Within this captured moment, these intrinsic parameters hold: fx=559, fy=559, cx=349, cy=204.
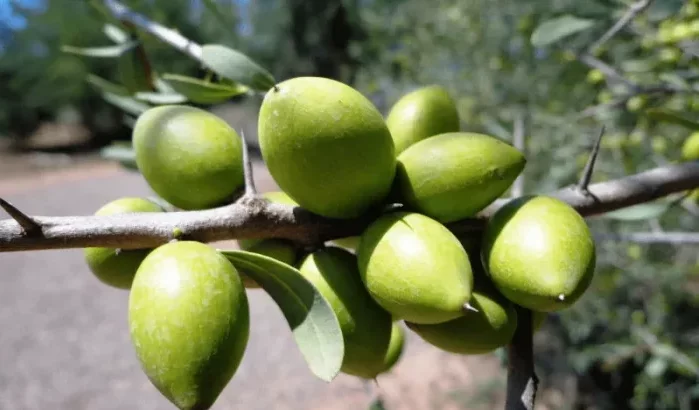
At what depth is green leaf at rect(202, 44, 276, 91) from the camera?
4.42ft

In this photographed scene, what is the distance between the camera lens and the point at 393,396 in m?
7.18

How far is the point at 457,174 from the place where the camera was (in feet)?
3.63

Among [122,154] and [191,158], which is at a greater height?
[191,158]

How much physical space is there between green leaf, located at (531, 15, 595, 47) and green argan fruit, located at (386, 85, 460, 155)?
0.83m

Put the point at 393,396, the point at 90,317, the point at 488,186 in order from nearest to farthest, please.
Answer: the point at 488,186 → the point at 393,396 → the point at 90,317

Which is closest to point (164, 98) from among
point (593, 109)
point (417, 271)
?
point (417, 271)

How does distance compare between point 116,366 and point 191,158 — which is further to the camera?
point 116,366

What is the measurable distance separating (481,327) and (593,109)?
2.32 m

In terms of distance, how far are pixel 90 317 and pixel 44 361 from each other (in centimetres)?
152

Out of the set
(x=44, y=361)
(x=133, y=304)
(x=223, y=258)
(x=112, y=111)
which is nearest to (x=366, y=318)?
(x=223, y=258)

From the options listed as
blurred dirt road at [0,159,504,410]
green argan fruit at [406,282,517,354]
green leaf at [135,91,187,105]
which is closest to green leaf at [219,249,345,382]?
green argan fruit at [406,282,517,354]

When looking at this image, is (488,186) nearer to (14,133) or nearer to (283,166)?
(283,166)

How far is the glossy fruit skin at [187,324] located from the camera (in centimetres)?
91

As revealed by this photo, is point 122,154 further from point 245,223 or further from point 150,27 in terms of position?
point 245,223
